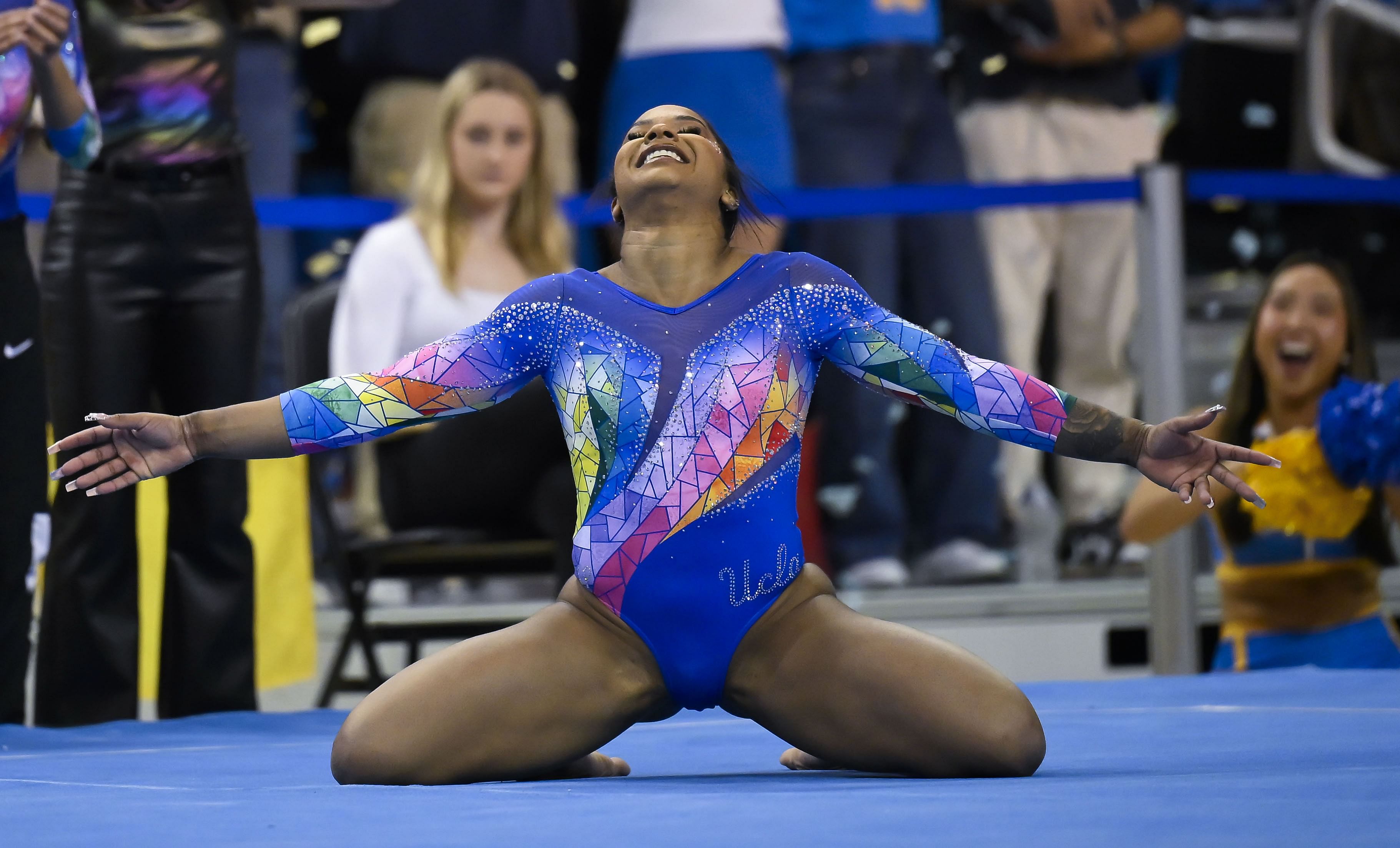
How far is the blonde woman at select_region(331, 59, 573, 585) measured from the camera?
4551 millimetres

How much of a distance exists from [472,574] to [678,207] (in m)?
1.99

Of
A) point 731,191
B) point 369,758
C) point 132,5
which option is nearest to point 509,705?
point 369,758

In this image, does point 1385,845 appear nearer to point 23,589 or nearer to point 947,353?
point 947,353

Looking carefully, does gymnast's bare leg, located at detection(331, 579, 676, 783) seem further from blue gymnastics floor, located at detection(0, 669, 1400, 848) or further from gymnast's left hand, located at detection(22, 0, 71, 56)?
gymnast's left hand, located at detection(22, 0, 71, 56)

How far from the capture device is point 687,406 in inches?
103

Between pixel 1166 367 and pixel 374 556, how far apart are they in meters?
2.20

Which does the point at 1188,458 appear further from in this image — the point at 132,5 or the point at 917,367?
the point at 132,5

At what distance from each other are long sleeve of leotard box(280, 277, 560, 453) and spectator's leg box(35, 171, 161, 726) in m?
1.24

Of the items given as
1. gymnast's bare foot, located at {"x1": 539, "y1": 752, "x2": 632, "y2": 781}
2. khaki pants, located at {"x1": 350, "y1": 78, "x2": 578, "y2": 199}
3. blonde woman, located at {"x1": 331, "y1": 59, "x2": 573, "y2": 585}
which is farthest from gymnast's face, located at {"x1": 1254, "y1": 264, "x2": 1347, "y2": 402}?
gymnast's bare foot, located at {"x1": 539, "y1": 752, "x2": 632, "y2": 781}

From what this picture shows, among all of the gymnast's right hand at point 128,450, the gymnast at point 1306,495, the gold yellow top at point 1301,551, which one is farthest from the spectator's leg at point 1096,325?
the gymnast's right hand at point 128,450

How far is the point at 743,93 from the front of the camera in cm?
507

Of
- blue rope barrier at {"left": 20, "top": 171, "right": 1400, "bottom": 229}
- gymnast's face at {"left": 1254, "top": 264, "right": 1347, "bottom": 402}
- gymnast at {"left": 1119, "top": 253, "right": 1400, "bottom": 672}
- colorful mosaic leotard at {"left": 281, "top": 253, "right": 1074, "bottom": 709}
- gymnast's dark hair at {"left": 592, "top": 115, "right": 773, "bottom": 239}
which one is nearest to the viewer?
colorful mosaic leotard at {"left": 281, "top": 253, "right": 1074, "bottom": 709}

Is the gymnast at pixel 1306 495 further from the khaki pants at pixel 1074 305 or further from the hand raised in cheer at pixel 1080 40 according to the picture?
the hand raised in cheer at pixel 1080 40

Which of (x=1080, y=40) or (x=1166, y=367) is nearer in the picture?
(x=1166, y=367)
